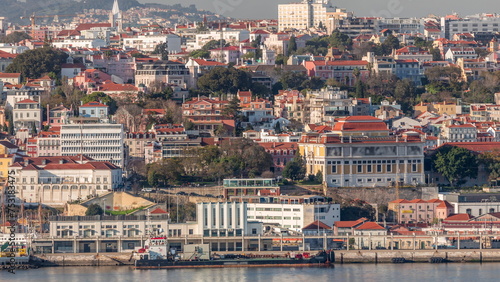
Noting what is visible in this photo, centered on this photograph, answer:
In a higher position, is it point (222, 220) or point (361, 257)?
point (222, 220)

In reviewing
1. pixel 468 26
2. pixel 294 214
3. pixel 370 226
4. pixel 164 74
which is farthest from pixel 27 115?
pixel 468 26

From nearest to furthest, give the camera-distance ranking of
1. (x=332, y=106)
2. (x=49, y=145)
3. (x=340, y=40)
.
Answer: (x=49, y=145), (x=332, y=106), (x=340, y=40)

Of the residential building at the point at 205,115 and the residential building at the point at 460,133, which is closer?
the residential building at the point at 205,115

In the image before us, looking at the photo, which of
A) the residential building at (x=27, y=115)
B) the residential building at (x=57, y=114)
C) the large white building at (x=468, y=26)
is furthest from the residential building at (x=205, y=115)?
the large white building at (x=468, y=26)

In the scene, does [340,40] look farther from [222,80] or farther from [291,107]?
[291,107]

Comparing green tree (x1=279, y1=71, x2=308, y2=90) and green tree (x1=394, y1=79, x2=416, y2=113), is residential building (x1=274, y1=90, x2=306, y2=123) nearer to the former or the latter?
green tree (x1=279, y1=71, x2=308, y2=90)

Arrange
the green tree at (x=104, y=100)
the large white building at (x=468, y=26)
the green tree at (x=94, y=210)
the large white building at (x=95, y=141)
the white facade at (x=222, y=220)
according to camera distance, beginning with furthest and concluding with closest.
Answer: the large white building at (x=468, y=26), the green tree at (x=104, y=100), the large white building at (x=95, y=141), the green tree at (x=94, y=210), the white facade at (x=222, y=220)

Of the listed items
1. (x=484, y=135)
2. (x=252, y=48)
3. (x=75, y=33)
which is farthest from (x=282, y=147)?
(x=75, y=33)

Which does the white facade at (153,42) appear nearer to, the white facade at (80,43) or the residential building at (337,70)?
the white facade at (80,43)
